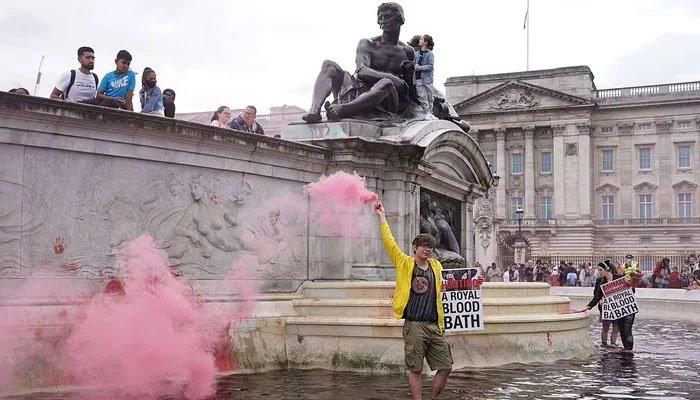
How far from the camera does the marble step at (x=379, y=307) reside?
9.62 m

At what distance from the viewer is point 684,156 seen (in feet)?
245

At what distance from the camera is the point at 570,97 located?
75.2 m

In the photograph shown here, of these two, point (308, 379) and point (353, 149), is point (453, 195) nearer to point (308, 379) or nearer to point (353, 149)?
point (353, 149)

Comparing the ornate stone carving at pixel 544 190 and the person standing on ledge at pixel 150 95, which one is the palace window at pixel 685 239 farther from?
the person standing on ledge at pixel 150 95

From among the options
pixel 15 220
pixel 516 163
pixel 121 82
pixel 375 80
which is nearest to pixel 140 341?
pixel 15 220

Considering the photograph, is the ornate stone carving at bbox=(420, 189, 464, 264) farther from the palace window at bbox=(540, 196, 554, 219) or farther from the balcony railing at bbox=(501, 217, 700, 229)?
the palace window at bbox=(540, 196, 554, 219)

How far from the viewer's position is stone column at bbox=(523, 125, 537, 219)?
76688mm

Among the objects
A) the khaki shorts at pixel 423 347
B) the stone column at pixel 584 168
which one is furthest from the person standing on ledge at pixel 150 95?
the stone column at pixel 584 168

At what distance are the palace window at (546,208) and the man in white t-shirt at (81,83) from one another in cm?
7043

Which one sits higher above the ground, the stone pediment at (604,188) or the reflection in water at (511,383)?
the stone pediment at (604,188)

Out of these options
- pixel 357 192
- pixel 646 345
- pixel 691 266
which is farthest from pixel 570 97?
pixel 357 192

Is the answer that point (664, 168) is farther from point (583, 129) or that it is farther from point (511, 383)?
point (511, 383)

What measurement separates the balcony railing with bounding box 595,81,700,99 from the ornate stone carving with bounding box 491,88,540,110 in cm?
596

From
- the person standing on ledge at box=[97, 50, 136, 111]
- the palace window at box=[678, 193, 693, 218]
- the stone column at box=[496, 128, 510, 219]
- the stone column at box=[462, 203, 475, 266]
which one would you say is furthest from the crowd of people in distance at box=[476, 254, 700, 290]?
the palace window at box=[678, 193, 693, 218]
